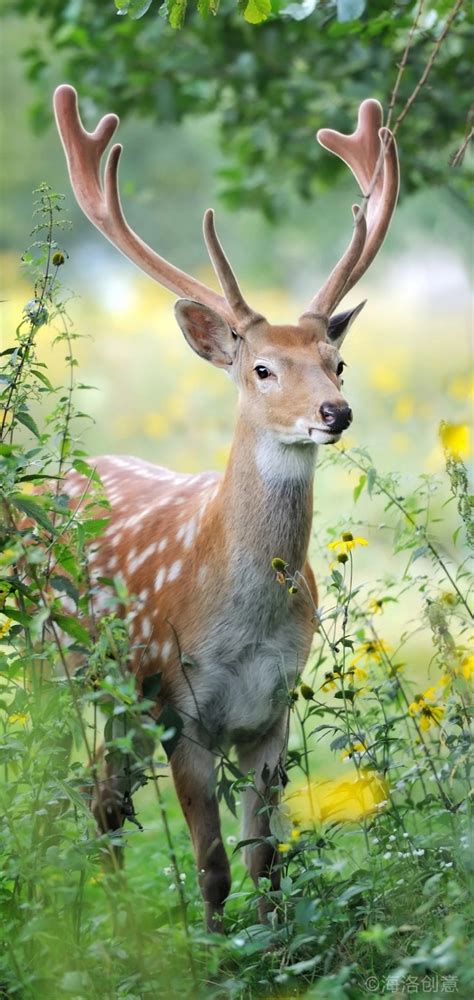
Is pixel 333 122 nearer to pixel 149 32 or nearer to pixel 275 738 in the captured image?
pixel 149 32

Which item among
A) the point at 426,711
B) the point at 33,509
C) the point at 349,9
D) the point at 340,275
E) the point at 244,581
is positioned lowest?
the point at 426,711

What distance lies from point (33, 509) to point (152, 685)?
0.74 metres

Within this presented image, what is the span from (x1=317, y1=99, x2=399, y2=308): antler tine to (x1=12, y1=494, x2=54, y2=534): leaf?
64.6 inches

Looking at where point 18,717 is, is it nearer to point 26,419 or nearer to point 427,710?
point 26,419

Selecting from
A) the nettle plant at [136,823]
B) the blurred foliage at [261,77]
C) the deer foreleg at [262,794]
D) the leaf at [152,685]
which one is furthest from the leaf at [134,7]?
the blurred foliage at [261,77]

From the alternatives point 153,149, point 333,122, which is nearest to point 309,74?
point 333,122

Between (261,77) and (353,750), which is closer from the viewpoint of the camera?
(353,750)

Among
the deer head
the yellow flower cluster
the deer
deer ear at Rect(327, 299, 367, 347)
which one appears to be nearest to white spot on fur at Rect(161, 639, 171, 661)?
the deer

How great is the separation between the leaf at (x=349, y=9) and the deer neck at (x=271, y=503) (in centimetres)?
175

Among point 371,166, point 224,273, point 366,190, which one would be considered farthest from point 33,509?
point 371,166

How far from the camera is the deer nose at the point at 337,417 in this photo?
398 centimetres

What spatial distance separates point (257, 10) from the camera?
394cm

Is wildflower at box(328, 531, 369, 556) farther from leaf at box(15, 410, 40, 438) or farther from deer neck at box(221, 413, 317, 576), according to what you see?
leaf at box(15, 410, 40, 438)

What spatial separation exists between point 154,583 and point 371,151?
69.5 inches
